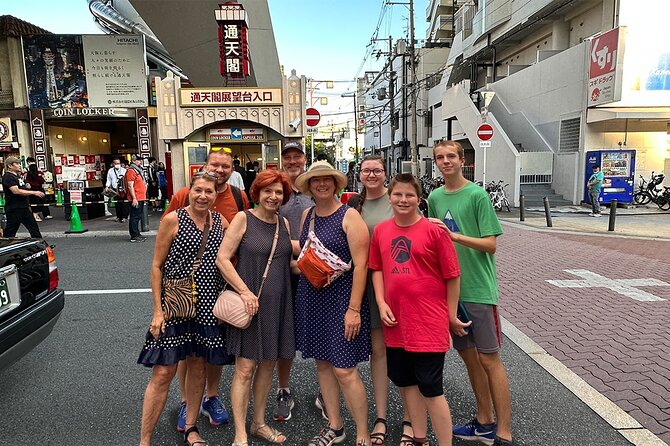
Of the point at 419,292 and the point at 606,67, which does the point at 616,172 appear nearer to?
the point at 606,67

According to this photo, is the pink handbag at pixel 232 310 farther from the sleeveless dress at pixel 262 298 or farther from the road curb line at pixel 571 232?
the road curb line at pixel 571 232

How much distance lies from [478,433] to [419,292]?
115cm

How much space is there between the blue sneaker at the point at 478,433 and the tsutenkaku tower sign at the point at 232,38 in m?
15.9

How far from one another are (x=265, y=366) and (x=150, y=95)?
22.5 metres

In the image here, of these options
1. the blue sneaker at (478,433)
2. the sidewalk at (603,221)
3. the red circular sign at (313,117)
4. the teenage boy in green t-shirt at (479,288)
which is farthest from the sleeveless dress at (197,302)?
the sidewalk at (603,221)

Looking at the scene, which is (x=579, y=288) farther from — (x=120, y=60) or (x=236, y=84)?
(x=120, y=60)

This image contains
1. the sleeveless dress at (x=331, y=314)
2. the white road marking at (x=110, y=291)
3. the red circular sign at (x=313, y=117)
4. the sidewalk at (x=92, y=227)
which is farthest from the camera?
the red circular sign at (x=313, y=117)

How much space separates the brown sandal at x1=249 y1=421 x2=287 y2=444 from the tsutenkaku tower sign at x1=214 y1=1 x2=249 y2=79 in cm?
1563

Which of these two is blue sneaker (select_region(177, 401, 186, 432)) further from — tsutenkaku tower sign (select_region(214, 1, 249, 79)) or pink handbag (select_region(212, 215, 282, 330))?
tsutenkaku tower sign (select_region(214, 1, 249, 79))

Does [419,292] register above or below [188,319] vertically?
above

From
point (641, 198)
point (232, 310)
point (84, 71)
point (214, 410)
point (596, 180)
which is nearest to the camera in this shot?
point (232, 310)

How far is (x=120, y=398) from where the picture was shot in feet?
11.3

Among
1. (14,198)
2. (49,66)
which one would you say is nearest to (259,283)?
(14,198)

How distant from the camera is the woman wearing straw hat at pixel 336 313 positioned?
8.83 feet
